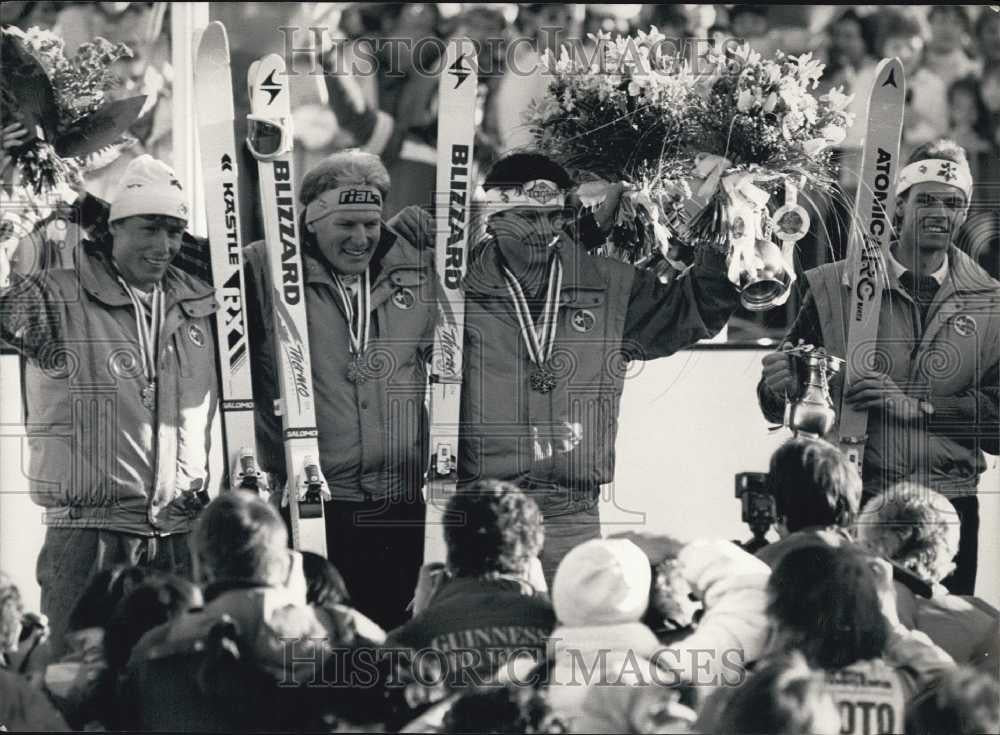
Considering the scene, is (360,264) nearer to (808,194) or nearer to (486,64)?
(486,64)

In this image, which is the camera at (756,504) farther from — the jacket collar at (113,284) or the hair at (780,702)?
the jacket collar at (113,284)

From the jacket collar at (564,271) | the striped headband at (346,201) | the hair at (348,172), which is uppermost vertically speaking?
the hair at (348,172)

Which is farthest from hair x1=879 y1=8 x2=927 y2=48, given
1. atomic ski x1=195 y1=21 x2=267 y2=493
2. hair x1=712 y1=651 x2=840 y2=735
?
atomic ski x1=195 y1=21 x2=267 y2=493

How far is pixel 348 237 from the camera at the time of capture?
5.12 meters

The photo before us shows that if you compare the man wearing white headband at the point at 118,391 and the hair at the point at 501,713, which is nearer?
the hair at the point at 501,713

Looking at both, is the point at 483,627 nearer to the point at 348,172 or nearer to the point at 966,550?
the point at 348,172

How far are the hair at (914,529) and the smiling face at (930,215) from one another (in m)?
0.81

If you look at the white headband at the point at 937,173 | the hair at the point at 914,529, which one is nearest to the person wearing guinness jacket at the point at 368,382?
the hair at the point at 914,529

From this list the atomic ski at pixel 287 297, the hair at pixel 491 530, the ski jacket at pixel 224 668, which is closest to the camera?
the ski jacket at pixel 224 668

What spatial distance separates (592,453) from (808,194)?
3.63 ft

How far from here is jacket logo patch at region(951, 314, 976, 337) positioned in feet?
17.1

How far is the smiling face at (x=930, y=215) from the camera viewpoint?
17.1ft

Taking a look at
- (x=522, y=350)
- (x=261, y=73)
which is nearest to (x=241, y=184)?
(x=261, y=73)

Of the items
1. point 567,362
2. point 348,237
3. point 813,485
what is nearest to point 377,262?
point 348,237
